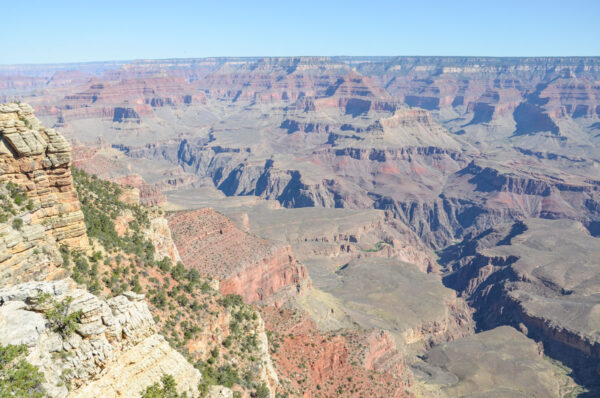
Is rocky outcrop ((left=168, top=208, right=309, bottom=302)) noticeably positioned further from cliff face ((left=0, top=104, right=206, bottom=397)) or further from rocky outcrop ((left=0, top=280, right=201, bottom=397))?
rocky outcrop ((left=0, top=280, right=201, bottom=397))

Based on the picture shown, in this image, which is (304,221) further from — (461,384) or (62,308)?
(62,308)

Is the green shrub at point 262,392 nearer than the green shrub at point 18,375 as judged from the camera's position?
No

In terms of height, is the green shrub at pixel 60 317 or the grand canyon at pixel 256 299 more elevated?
the green shrub at pixel 60 317

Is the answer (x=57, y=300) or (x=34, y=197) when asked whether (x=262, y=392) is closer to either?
(x=57, y=300)

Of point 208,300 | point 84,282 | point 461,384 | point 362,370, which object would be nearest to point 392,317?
point 461,384

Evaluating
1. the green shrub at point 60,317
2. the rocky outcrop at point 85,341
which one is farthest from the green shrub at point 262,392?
the green shrub at point 60,317

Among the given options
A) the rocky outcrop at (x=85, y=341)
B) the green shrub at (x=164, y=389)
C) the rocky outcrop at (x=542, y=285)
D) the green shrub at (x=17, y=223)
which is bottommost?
the rocky outcrop at (x=542, y=285)

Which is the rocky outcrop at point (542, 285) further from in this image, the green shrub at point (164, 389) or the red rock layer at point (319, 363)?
the green shrub at point (164, 389)

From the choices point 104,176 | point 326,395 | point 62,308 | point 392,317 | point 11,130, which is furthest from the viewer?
point 104,176
